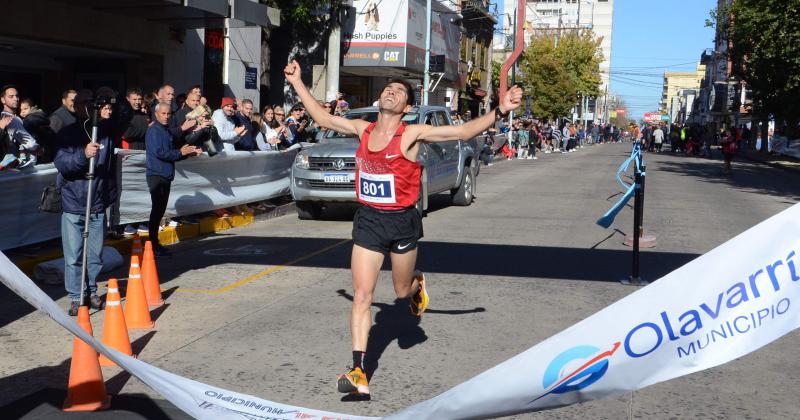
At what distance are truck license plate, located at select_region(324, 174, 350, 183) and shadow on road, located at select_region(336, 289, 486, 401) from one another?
5.56 metres

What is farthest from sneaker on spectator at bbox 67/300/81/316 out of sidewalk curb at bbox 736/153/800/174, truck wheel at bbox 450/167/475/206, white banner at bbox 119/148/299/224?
sidewalk curb at bbox 736/153/800/174

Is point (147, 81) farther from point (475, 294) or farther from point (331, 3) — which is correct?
point (475, 294)

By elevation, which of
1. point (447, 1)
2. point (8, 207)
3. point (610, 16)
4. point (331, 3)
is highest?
point (610, 16)

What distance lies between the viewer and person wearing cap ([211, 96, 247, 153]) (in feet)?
44.9

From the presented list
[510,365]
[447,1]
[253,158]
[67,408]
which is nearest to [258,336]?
[67,408]

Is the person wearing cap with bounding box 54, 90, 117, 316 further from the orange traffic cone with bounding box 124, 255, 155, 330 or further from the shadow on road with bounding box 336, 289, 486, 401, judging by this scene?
the shadow on road with bounding box 336, 289, 486, 401

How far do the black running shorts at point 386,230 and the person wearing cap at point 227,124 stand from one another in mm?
8371

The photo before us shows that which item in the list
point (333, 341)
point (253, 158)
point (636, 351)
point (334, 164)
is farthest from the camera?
point (253, 158)

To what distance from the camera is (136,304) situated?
23.2 feet

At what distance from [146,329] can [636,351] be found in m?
5.01

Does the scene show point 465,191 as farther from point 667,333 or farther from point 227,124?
point 667,333

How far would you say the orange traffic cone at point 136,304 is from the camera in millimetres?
7055

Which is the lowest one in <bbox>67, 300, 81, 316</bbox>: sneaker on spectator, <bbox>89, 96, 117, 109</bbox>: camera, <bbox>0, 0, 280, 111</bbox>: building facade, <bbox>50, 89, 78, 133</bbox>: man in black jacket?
<bbox>67, 300, 81, 316</bbox>: sneaker on spectator

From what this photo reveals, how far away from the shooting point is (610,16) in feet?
652
